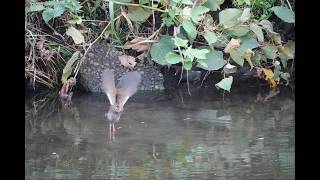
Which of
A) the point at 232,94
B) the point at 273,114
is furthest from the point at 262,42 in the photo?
the point at 273,114

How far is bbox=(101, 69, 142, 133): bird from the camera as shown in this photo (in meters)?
2.66

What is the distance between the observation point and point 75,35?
2.96 m

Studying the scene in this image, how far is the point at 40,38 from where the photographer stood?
303 centimetres

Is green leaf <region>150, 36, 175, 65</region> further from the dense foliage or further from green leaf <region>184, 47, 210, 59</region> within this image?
green leaf <region>184, 47, 210, 59</region>

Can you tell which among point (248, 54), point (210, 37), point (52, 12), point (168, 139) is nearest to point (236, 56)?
point (248, 54)

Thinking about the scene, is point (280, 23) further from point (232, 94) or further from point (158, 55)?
point (158, 55)

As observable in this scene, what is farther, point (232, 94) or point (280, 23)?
point (280, 23)

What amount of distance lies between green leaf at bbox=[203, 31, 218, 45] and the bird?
0.44 meters

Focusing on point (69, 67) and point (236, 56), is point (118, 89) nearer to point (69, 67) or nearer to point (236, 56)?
point (69, 67)

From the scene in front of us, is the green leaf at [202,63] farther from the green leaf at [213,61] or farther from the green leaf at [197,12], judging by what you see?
the green leaf at [197,12]

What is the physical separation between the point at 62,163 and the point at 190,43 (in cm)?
116

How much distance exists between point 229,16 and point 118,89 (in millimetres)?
707

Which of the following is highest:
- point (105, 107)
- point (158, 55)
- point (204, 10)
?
point (204, 10)
